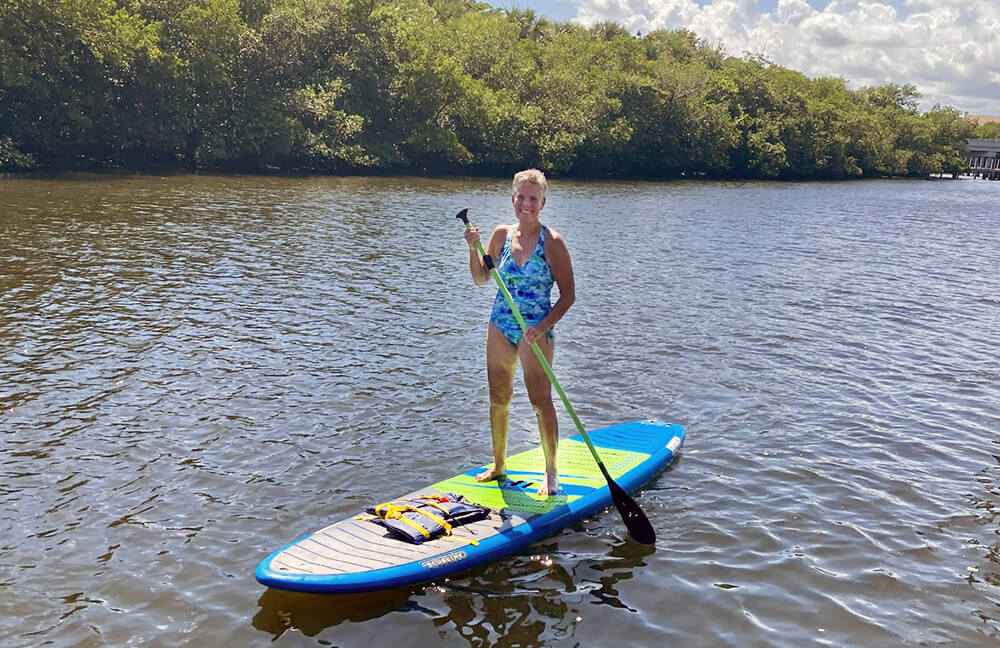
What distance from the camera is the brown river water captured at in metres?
5.88

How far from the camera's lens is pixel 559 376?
1167 centimetres

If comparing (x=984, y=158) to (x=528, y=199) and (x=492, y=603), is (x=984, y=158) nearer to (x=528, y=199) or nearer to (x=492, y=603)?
(x=528, y=199)

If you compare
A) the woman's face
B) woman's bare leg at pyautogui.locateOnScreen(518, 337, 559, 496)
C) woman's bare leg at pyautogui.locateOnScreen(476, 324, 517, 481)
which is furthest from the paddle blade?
the woman's face

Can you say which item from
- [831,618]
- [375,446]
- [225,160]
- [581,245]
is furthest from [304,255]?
[225,160]

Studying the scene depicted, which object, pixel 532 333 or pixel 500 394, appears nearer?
pixel 532 333

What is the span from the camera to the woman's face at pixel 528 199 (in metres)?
6.48

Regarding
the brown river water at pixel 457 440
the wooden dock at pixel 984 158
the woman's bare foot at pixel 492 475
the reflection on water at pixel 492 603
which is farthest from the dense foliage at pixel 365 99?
the wooden dock at pixel 984 158

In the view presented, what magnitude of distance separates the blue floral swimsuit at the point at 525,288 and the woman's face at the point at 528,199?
0.94 feet

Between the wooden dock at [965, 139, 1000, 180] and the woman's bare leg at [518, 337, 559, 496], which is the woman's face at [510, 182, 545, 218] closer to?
the woman's bare leg at [518, 337, 559, 496]

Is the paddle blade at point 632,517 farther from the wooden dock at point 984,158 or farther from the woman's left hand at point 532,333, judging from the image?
the wooden dock at point 984,158

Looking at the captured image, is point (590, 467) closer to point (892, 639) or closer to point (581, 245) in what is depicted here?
point (892, 639)

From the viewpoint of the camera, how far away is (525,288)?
22.3 feet

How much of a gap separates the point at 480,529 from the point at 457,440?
8.57 ft

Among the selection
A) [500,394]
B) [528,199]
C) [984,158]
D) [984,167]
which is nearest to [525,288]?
[528,199]
